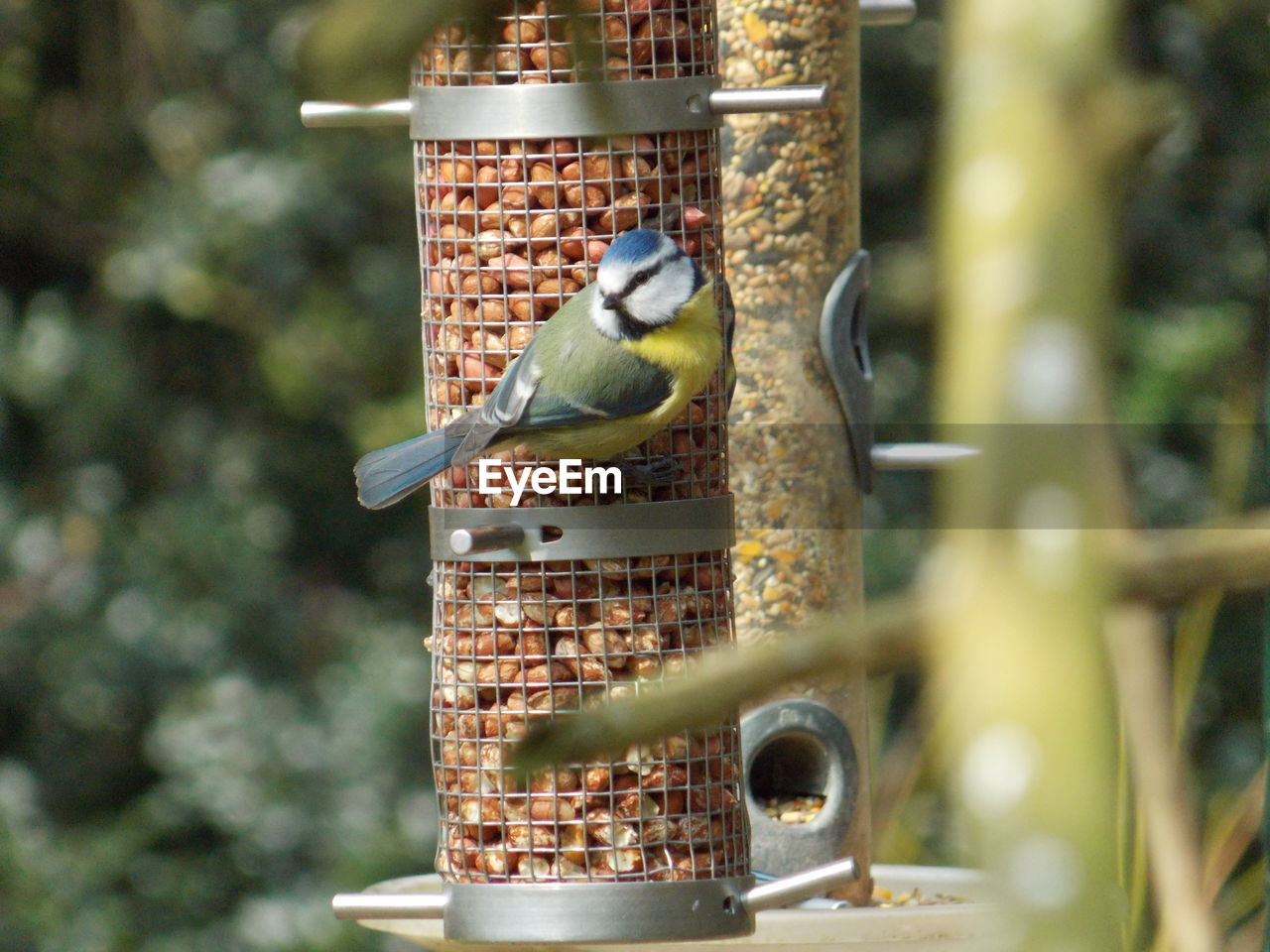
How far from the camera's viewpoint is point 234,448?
5.28 metres

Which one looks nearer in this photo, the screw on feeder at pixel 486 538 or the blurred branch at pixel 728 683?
the blurred branch at pixel 728 683

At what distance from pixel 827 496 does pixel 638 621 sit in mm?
583

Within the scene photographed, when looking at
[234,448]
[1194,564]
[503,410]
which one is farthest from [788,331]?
[234,448]

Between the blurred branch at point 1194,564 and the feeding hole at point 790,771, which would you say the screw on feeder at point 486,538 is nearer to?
the feeding hole at point 790,771

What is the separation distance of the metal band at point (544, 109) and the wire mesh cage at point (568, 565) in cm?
2

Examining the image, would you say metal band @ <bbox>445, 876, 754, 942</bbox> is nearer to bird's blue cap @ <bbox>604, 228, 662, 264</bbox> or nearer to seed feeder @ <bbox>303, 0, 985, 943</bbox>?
seed feeder @ <bbox>303, 0, 985, 943</bbox>

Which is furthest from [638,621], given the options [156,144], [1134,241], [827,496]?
[156,144]

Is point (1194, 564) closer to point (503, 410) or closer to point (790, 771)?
point (503, 410)

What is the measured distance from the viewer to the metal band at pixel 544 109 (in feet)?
6.66

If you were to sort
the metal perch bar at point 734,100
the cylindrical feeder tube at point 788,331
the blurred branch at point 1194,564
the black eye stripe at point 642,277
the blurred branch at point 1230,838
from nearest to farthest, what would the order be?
the blurred branch at point 1194,564, the black eye stripe at point 642,277, the metal perch bar at point 734,100, the blurred branch at point 1230,838, the cylindrical feeder tube at point 788,331

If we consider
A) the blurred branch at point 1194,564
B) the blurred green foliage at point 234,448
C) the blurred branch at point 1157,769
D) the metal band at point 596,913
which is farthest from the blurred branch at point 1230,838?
the blurred green foliage at point 234,448

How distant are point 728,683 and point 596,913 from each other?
63.5 inches

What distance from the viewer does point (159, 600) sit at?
16.7 feet

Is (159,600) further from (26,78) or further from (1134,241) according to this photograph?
(1134,241)
